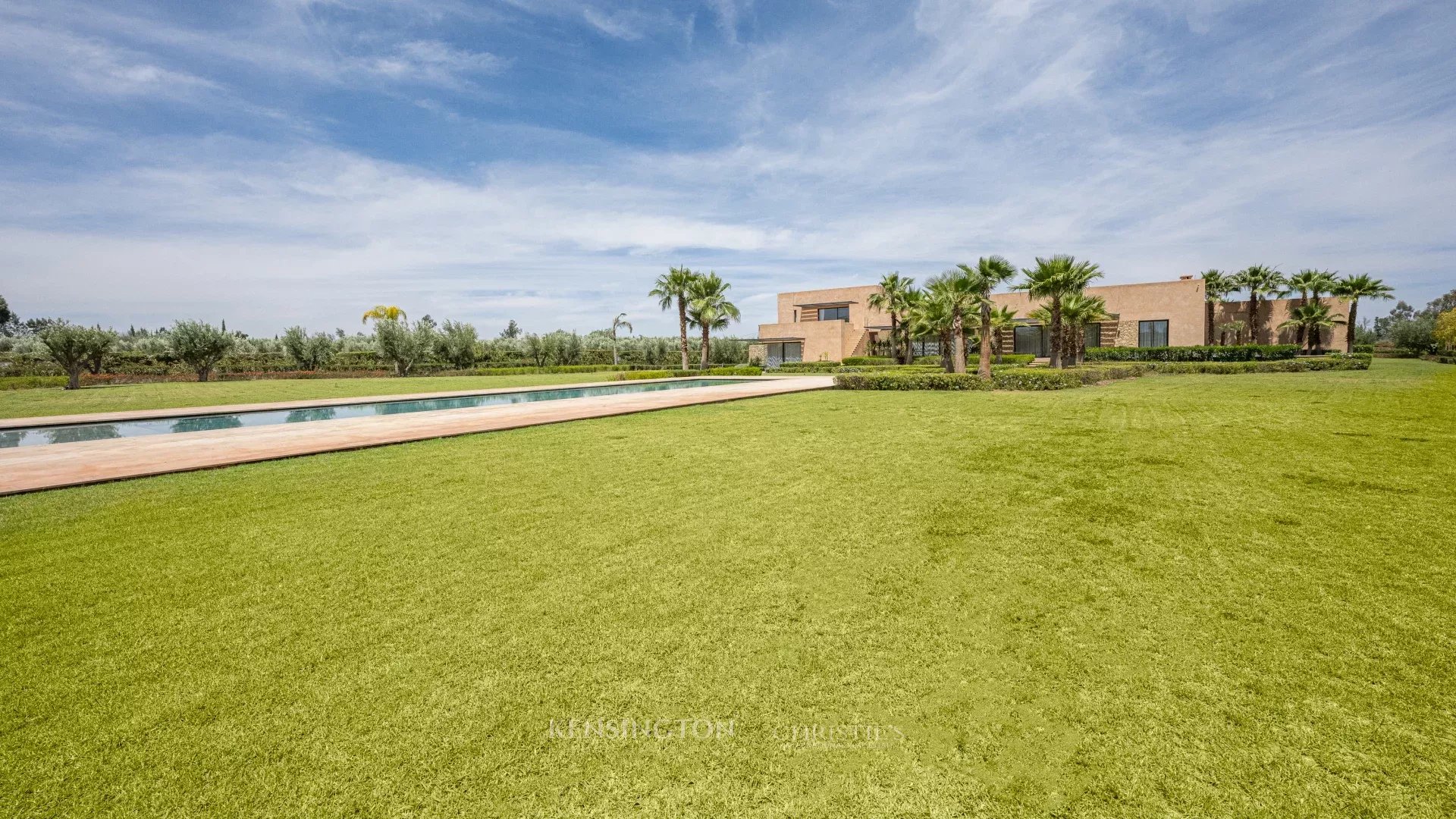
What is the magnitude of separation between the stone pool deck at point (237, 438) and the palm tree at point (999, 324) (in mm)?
28431

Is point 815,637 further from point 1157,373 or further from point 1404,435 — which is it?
point 1157,373

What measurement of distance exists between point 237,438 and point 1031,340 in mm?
49452

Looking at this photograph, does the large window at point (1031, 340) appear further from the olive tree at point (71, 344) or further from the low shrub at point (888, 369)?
the olive tree at point (71, 344)

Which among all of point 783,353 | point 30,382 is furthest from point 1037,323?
point 30,382

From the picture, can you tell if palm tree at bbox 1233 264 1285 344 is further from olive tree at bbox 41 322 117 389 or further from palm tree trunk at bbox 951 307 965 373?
olive tree at bbox 41 322 117 389

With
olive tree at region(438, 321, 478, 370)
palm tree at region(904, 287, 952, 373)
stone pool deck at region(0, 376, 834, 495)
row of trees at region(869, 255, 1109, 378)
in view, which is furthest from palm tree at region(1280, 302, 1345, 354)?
olive tree at region(438, 321, 478, 370)

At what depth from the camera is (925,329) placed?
3588cm

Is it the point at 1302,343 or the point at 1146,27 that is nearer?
the point at 1146,27

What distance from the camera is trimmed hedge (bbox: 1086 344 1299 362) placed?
34812 millimetres

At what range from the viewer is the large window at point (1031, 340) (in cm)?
4534

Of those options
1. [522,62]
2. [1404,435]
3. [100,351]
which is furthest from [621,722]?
[100,351]

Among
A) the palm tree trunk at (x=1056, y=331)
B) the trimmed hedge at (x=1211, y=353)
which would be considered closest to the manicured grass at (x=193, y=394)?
the palm tree trunk at (x=1056, y=331)

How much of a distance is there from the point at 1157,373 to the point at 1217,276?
935 inches

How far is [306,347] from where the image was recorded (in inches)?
1518
